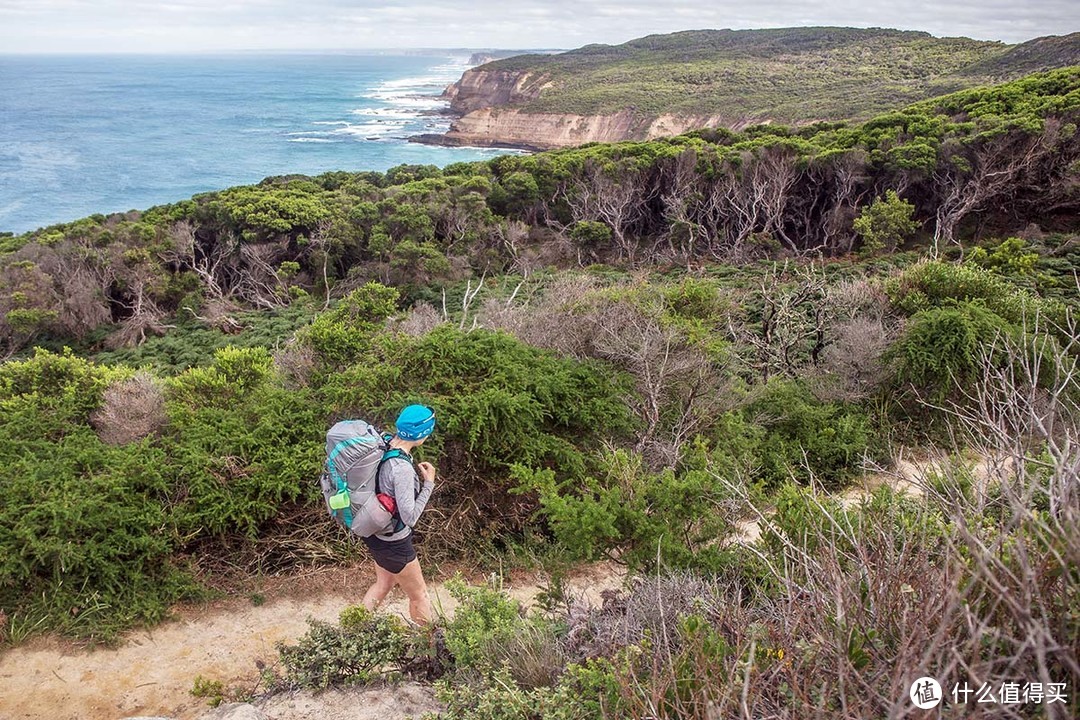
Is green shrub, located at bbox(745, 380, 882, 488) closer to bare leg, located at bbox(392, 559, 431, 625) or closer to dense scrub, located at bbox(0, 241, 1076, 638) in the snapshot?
dense scrub, located at bbox(0, 241, 1076, 638)

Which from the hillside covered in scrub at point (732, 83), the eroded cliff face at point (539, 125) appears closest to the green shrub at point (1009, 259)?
the hillside covered in scrub at point (732, 83)

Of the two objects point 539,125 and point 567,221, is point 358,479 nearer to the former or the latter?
point 567,221

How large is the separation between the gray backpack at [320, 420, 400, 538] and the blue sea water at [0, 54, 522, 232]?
149 ft

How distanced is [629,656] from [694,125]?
63348mm

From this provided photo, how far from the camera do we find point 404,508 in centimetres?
403

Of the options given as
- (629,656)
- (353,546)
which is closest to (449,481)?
(353,546)

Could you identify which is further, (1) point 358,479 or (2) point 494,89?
(2) point 494,89

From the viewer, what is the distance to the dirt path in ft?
13.5

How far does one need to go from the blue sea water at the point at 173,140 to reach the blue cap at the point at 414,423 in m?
45.5

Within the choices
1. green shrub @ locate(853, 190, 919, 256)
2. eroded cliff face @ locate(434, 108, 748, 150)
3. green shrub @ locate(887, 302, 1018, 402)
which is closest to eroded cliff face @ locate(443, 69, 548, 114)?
eroded cliff face @ locate(434, 108, 748, 150)

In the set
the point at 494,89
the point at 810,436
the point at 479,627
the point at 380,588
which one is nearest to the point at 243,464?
the point at 380,588

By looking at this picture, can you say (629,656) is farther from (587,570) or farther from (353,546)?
(353,546)

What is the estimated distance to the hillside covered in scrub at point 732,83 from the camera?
51625mm

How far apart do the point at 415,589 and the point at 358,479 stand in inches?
40.0
